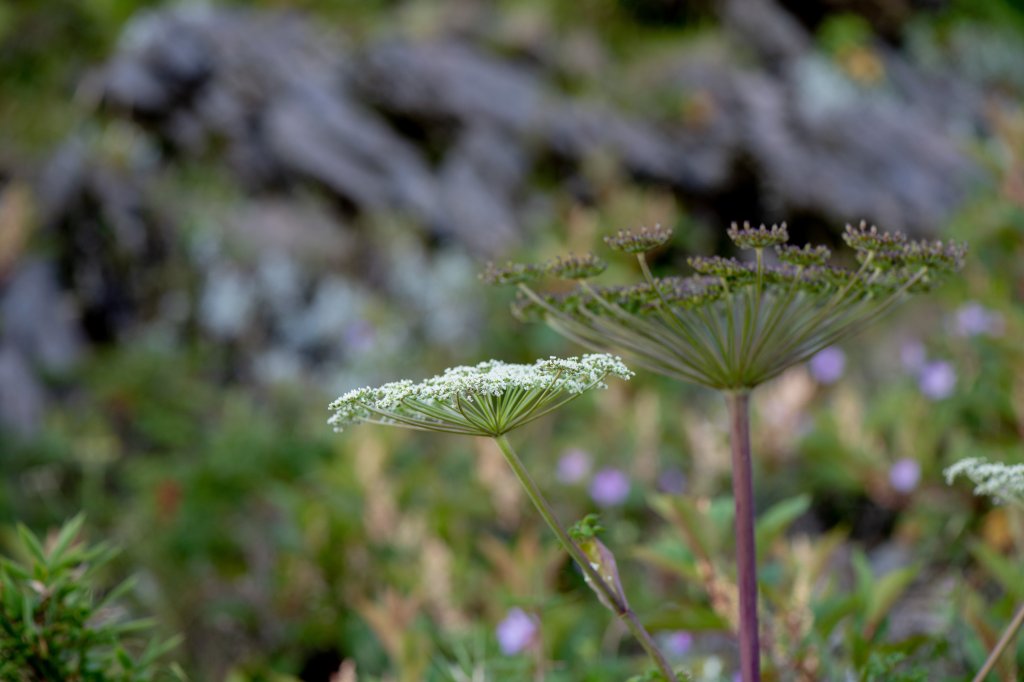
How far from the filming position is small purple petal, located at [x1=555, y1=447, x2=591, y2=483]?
10.8 ft

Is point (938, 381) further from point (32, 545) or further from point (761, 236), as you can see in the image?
point (32, 545)

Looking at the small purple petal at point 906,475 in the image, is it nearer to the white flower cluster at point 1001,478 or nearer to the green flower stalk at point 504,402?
the white flower cluster at point 1001,478

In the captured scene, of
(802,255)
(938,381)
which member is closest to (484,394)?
(802,255)

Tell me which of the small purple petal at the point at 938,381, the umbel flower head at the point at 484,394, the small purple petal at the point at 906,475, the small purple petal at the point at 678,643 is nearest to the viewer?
the umbel flower head at the point at 484,394

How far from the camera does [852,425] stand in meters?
3.13

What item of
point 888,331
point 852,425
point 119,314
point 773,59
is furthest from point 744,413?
point 773,59

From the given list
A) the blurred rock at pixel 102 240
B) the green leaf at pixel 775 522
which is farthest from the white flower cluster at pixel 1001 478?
the blurred rock at pixel 102 240

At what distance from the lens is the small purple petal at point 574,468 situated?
10.8 feet

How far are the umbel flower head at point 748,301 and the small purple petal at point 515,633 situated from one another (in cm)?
102

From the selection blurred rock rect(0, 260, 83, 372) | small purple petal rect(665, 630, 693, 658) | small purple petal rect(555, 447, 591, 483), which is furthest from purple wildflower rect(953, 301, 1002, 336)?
blurred rock rect(0, 260, 83, 372)

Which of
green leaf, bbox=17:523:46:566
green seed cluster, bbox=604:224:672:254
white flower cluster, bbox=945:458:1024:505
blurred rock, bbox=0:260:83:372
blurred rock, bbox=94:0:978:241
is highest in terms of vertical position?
blurred rock, bbox=94:0:978:241

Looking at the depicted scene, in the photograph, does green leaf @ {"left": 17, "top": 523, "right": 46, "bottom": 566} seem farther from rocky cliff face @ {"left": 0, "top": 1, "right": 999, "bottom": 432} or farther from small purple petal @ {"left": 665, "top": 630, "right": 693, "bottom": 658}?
rocky cliff face @ {"left": 0, "top": 1, "right": 999, "bottom": 432}

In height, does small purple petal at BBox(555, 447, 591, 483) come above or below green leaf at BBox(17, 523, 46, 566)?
above

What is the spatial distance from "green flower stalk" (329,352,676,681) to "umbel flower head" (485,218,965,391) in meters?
0.15
